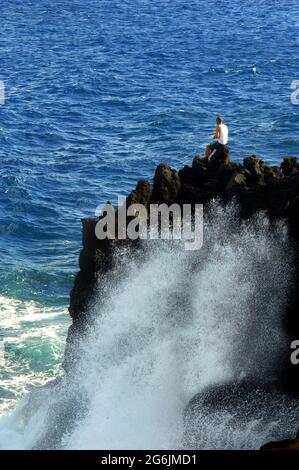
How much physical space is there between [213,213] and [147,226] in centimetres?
214

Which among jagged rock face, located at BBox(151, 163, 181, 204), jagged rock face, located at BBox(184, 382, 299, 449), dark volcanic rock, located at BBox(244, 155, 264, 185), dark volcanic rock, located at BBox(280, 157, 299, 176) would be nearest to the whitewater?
jagged rock face, located at BBox(184, 382, 299, 449)

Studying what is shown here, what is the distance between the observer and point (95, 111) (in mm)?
74938

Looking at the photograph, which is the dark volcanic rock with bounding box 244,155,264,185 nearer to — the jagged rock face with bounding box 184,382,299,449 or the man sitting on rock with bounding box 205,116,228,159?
the man sitting on rock with bounding box 205,116,228,159

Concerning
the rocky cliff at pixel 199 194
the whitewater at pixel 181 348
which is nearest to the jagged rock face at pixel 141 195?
the rocky cliff at pixel 199 194

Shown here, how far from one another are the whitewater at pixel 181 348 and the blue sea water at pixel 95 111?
21.3ft

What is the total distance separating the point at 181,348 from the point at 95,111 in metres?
44.5

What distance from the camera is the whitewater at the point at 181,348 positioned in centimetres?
3039

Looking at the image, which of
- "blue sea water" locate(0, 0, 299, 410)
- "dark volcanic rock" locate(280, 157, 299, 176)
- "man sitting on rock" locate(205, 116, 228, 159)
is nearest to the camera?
"dark volcanic rock" locate(280, 157, 299, 176)

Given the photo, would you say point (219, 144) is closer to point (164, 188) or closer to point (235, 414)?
point (164, 188)

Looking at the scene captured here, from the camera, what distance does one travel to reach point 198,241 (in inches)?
1296

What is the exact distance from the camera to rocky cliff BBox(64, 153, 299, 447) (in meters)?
32.0

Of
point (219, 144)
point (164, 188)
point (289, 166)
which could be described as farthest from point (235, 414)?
point (219, 144)

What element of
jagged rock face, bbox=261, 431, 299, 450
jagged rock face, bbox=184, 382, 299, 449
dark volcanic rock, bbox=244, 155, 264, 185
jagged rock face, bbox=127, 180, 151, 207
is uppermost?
dark volcanic rock, bbox=244, 155, 264, 185

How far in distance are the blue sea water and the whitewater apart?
6.48 metres
